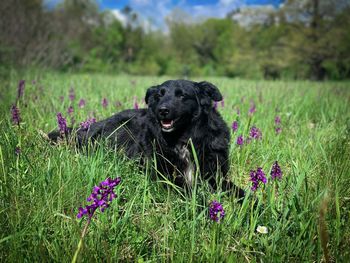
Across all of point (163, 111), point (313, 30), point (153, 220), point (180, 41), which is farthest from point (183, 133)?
point (180, 41)

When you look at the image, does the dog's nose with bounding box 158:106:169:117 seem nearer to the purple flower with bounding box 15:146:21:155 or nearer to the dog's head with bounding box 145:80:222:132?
the dog's head with bounding box 145:80:222:132

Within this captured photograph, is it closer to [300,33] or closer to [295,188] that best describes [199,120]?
Result: [295,188]

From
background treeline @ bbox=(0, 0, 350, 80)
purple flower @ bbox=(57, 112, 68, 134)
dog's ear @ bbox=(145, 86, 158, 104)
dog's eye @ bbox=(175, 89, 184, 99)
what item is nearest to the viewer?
purple flower @ bbox=(57, 112, 68, 134)

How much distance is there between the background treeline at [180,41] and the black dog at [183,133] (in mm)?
6612

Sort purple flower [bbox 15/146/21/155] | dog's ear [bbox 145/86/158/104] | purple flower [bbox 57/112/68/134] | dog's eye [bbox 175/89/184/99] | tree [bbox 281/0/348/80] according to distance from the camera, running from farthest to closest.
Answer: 1. tree [bbox 281/0/348/80]
2. dog's ear [bbox 145/86/158/104]
3. dog's eye [bbox 175/89/184/99]
4. purple flower [bbox 57/112/68/134]
5. purple flower [bbox 15/146/21/155]

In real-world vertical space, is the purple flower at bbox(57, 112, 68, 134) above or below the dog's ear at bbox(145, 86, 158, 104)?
below

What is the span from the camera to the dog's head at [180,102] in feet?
9.30

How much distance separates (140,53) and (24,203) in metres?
45.5

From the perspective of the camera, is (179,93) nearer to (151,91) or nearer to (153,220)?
(151,91)

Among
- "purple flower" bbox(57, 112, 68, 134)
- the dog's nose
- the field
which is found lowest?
the field

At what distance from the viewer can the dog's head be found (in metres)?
2.83

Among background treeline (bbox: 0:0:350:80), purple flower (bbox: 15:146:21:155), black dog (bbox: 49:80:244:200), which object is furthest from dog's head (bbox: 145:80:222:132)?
background treeline (bbox: 0:0:350:80)

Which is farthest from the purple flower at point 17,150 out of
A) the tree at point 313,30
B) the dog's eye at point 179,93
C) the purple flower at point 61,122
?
the tree at point 313,30

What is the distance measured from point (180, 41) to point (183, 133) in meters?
50.7
